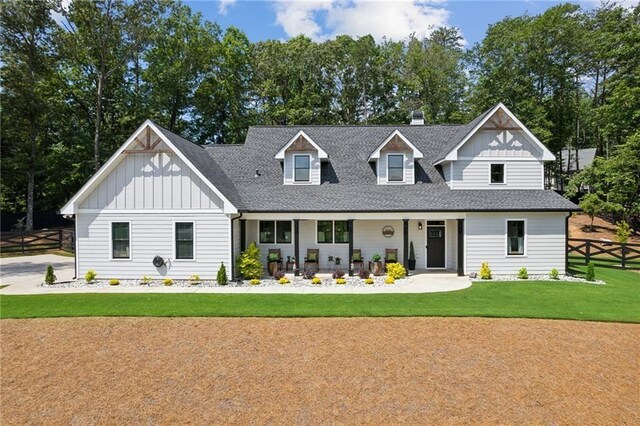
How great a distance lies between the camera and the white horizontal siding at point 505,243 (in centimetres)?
1558

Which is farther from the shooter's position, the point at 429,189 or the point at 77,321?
the point at 429,189

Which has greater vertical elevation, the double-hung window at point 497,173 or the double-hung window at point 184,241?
the double-hung window at point 497,173

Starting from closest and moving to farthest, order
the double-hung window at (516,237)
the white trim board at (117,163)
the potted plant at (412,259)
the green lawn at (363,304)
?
the green lawn at (363,304)
the white trim board at (117,163)
the double-hung window at (516,237)
the potted plant at (412,259)

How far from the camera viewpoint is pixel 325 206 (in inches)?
623

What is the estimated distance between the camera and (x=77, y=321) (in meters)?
9.42

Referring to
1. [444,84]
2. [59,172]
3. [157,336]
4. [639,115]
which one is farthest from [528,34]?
[59,172]

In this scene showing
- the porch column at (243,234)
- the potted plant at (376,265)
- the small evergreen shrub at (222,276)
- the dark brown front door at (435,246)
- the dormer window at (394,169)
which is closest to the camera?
the small evergreen shrub at (222,276)

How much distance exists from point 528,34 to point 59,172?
4920 centimetres

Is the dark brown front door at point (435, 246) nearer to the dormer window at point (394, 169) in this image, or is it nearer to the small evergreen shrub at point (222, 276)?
the dormer window at point (394, 169)

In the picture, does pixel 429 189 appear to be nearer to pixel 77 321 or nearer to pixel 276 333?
pixel 276 333

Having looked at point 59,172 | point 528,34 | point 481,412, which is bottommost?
point 481,412

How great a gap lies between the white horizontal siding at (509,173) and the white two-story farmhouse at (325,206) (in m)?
0.05

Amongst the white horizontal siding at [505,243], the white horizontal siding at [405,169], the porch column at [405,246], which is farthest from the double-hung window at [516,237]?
Answer: the white horizontal siding at [405,169]

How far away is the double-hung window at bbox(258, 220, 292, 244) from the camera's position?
57.3ft
